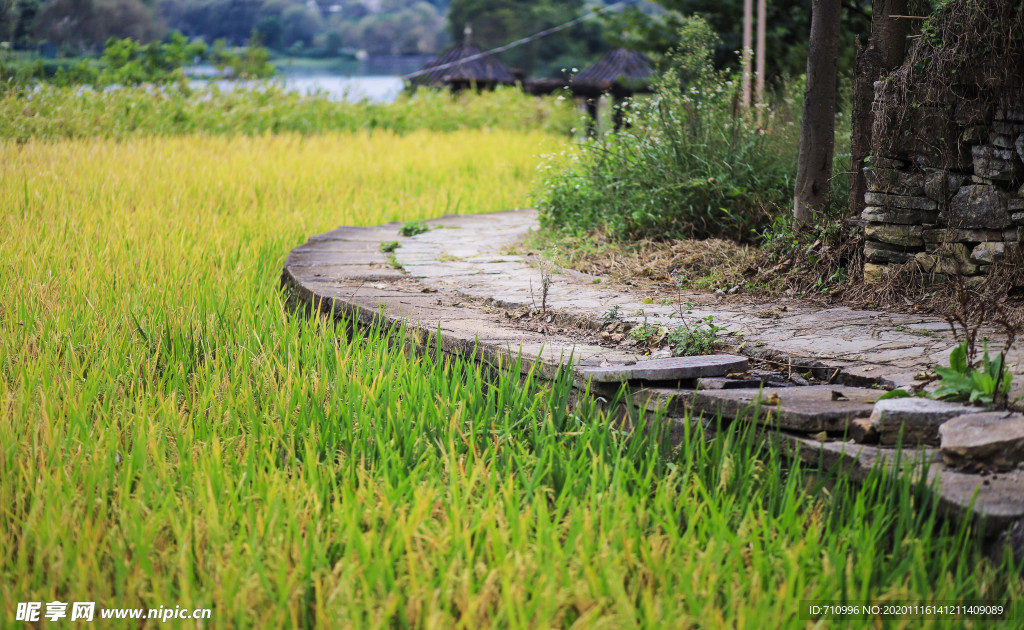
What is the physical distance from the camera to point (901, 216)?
3.53 m

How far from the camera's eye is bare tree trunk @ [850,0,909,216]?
12.4 feet

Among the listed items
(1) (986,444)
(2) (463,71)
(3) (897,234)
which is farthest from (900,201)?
(2) (463,71)

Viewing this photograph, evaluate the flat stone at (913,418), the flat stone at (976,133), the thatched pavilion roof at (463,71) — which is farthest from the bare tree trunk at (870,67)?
the thatched pavilion roof at (463,71)

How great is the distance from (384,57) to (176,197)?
62.4ft

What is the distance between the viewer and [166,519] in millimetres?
2012

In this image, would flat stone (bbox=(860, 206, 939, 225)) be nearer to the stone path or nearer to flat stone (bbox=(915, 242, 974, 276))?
flat stone (bbox=(915, 242, 974, 276))

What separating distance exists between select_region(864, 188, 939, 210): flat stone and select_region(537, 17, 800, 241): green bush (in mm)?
904

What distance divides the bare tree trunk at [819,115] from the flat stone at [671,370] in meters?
1.82

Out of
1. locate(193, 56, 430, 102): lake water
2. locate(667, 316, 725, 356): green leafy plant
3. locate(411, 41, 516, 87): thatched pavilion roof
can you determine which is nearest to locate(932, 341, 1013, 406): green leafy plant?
locate(667, 316, 725, 356): green leafy plant

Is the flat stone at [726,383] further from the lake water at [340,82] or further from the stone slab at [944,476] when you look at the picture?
the lake water at [340,82]

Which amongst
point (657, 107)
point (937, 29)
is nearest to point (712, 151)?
point (657, 107)

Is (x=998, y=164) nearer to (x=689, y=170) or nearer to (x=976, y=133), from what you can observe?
(x=976, y=133)

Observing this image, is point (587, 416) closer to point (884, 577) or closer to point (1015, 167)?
point (884, 577)

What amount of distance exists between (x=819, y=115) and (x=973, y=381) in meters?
2.35
